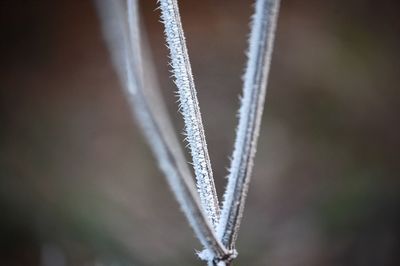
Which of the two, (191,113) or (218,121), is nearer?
(191,113)

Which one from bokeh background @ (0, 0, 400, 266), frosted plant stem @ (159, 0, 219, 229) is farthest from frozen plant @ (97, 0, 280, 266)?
bokeh background @ (0, 0, 400, 266)

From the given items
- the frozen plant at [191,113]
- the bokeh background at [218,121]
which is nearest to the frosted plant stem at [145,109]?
the frozen plant at [191,113]

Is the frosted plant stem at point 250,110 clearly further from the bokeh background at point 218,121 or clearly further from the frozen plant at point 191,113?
the bokeh background at point 218,121

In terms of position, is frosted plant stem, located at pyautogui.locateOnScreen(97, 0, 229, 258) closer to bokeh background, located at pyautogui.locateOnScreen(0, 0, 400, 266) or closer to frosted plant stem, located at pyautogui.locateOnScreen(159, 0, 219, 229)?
frosted plant stem, located at pyautogui.locateOnScreen(159, 0, 219, 229)

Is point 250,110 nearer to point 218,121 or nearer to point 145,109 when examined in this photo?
point 145,109

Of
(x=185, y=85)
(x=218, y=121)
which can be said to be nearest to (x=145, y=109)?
(x=185, y=85)

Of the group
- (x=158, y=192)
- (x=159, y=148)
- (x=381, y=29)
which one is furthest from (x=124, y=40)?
(x=381, y=29)
